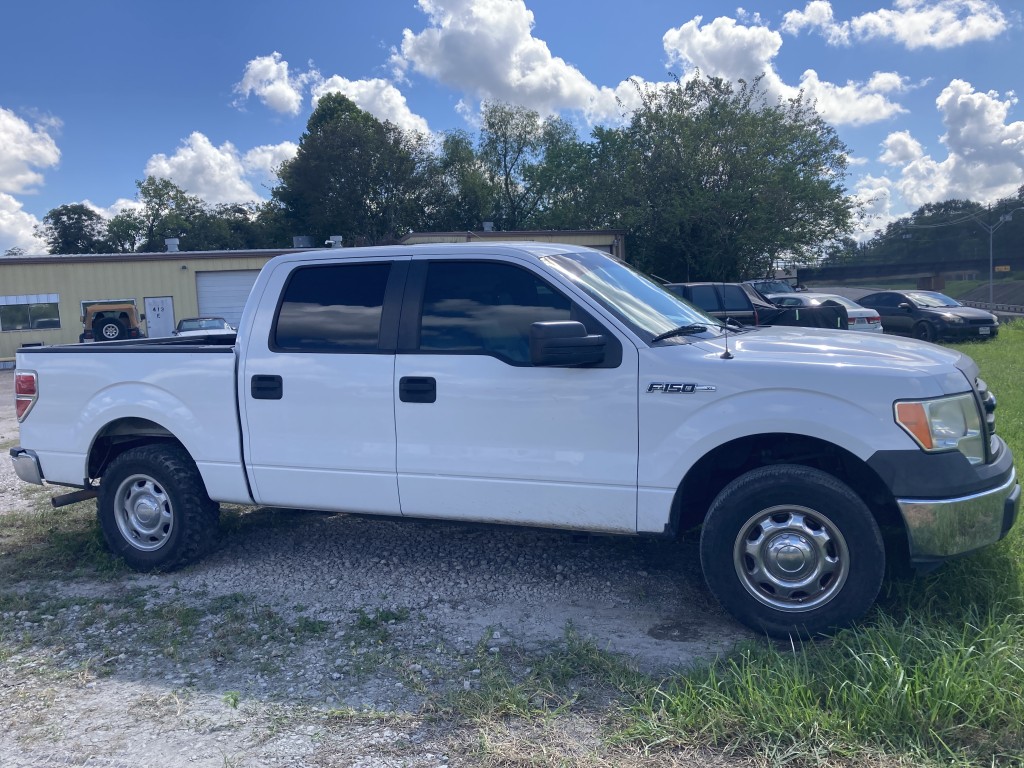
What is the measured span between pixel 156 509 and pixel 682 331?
3467 millimetres

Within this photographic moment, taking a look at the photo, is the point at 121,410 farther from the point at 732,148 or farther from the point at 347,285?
the point at 732,148

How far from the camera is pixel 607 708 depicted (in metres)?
3.49

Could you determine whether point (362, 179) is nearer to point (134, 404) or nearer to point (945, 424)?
point (134, 404)

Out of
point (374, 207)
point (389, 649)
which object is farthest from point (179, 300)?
point (389, 649)

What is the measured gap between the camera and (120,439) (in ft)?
18.6

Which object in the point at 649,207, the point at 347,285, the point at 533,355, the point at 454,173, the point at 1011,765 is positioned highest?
the point at 454,173

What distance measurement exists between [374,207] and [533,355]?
4629cm

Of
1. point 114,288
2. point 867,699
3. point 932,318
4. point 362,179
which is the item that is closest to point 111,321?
point 114,288

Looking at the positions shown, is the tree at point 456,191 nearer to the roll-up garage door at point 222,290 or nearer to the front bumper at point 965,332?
the roll-up garage door at point 222,290

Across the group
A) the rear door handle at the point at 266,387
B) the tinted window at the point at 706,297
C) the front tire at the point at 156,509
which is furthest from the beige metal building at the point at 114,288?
the rear door handle at the point at 266,387

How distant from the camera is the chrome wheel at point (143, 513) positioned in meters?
5.45

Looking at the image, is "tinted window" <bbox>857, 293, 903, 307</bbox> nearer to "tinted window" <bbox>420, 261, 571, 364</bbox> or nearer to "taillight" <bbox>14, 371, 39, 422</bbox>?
"tinted window" <bbox>420, 261, 571, 364</bbox>

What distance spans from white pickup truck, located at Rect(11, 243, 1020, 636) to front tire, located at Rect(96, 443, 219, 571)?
1cm

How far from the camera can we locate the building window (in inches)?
1230
